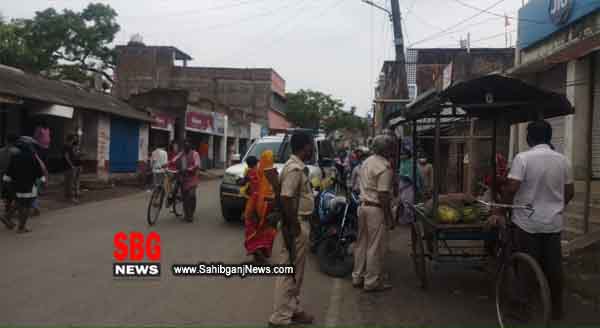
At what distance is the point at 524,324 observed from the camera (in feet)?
13.2

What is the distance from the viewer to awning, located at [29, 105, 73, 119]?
1366cm

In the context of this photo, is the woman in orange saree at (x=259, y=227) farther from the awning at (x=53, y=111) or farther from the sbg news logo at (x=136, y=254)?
the awning at (x=53, y=111)

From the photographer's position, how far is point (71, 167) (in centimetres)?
1279

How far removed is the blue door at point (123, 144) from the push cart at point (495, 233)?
1510 cm

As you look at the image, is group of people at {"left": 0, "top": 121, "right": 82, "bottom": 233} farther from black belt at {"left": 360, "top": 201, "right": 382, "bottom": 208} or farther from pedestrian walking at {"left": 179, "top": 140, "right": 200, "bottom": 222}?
black belt at {"left": 360, "top": 201, "right": 382, "bottom": 208}

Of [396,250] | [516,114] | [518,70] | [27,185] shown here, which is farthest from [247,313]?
[518,70]

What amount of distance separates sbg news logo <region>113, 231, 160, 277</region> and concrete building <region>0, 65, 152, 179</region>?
6.39 metres

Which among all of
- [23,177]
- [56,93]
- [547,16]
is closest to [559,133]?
[547,16]

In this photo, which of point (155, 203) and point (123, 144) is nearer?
point (155, 203)

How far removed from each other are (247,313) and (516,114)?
435 cm

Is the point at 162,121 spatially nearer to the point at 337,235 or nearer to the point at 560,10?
the point at 560,10

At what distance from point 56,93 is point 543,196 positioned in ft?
50.7

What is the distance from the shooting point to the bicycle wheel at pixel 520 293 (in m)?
3.79

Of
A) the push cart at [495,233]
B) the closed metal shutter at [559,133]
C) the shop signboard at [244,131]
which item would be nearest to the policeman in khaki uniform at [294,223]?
the push cart at [495,233]
